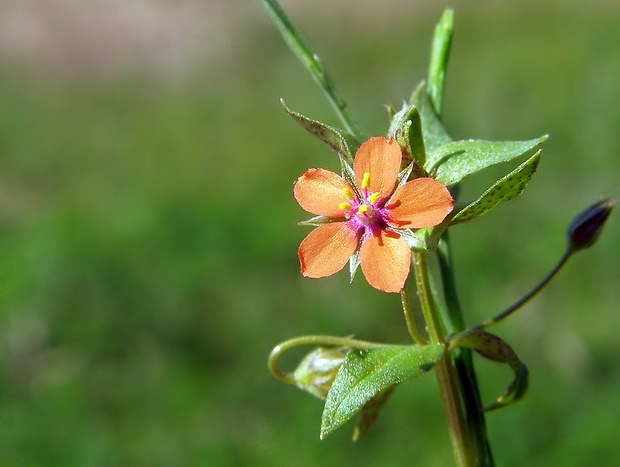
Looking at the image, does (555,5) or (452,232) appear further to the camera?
(555,5)

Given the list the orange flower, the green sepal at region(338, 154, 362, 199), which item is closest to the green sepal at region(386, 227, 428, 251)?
the orange flower

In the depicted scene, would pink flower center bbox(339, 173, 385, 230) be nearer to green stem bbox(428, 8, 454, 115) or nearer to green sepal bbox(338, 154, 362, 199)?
green sepal bbox(338, 154, 362, 199)

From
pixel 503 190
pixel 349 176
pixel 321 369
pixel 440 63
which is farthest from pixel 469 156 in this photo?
pixel 321 369

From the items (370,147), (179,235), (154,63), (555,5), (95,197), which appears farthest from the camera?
(154,63)

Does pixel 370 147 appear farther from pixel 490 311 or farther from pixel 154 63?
pixel 154 63

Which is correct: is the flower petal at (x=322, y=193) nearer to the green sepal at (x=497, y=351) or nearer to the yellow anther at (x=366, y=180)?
the yellow anther at (x=366, y=180)

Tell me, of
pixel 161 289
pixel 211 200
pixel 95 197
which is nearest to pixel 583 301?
pixel 161 289

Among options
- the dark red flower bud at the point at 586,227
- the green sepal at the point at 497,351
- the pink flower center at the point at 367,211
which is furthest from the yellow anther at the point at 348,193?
the dark red flower bud at the point at 586,227
